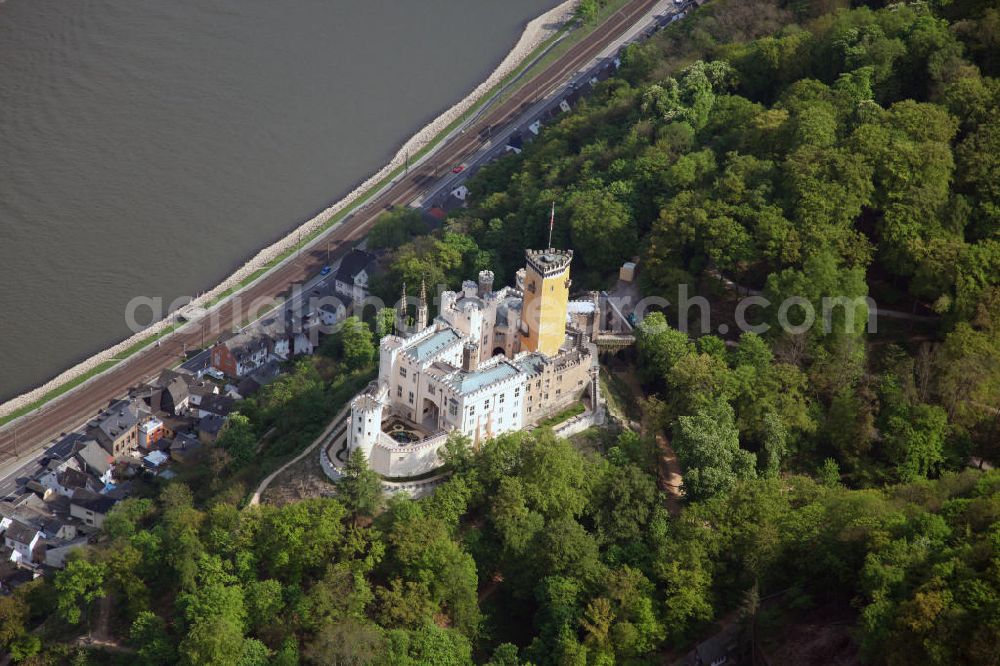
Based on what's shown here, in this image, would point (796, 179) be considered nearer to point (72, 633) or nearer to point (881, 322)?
point (881, 322)

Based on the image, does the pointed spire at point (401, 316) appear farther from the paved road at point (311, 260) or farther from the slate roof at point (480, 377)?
the paved road at point (311, 260)

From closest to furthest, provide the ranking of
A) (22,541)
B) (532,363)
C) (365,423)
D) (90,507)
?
(365,423) → (532,363) → (22,541) → (90,507)

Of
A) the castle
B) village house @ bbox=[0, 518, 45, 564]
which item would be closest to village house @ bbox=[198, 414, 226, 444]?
village house @ bbox=[0, 518, 45, 564]

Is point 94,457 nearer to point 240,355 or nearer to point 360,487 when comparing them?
point 240,355

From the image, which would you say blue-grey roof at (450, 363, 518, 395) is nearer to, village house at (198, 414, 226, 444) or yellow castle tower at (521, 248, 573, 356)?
yellow castle tower at (521, 248, 573, 356)

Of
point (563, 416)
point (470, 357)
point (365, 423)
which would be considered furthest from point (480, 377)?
point (365, 423)

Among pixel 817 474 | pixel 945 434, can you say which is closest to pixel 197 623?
pixel 817 474

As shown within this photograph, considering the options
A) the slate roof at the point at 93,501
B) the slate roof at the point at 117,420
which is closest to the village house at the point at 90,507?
the slate roof at the point at 93,501
